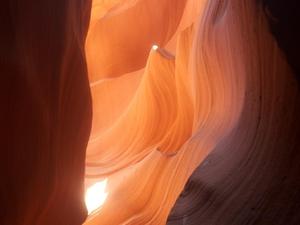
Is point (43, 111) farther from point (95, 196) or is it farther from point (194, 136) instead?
point (95, 196)

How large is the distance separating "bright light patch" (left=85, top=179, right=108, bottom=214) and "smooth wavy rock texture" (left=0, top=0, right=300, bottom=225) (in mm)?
38

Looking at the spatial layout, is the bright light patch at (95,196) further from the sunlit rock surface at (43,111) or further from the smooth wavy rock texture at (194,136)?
the sunlit rock surface at (43,111)

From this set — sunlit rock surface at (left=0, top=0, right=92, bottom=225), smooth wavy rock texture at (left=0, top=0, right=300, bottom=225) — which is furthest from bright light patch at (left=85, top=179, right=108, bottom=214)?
sunlit rock surface at (left=0, top=0, right=92, bottom=225)

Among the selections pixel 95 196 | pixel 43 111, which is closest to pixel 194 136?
pixel 95 196

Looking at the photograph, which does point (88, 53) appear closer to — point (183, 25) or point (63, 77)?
point (183, 25)

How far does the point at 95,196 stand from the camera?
8.34 feet

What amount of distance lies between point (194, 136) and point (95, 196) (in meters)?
0.72

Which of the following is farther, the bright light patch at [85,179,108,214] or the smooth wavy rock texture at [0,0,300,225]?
the bright light patch at [85,179,108,214]

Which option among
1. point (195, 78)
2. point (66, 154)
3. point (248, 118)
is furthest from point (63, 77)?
point (195, 78)

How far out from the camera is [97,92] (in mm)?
3422

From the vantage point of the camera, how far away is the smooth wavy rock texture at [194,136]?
1.31 metres

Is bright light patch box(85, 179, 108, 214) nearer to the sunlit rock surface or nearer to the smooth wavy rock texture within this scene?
the smooth wavy rock texture

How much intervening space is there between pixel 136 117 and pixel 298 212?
175 centimetres

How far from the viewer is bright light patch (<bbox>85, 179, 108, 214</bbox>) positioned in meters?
2.43
